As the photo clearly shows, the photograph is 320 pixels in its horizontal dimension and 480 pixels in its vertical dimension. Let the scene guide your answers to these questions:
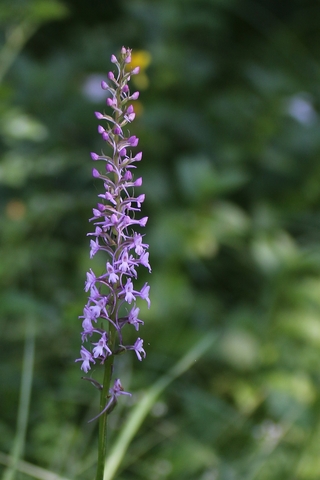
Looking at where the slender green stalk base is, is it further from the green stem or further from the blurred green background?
the blurred green background

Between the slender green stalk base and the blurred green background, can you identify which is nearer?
the slender green stalk base

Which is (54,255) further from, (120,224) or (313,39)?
(313,39)

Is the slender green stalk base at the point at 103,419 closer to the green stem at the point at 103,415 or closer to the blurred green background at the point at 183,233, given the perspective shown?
the green stem at the point at 103,415

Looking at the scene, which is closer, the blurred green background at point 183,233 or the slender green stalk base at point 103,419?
the slender green stalk base at point 103,419

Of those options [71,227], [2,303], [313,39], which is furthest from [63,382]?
[313,39]

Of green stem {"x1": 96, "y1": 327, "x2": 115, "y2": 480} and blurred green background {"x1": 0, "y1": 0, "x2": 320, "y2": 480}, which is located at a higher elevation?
blurred green background {"x1": 0, "y1": 0, "x2": 320, "y2": 480}

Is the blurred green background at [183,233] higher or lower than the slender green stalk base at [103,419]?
higher

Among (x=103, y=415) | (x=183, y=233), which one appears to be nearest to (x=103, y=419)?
(x=103, y=415)

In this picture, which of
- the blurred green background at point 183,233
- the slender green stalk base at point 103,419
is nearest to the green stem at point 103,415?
the slender green stalk base at point 103,419

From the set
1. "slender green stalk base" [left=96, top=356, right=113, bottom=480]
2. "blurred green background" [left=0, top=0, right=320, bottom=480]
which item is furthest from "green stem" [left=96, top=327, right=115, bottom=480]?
"blurred green background" [left=0, top=0, right=320, bottom=480]
